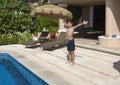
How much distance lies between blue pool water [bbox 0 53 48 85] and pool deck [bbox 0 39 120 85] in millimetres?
234

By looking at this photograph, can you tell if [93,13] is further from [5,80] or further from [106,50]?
[5,80]

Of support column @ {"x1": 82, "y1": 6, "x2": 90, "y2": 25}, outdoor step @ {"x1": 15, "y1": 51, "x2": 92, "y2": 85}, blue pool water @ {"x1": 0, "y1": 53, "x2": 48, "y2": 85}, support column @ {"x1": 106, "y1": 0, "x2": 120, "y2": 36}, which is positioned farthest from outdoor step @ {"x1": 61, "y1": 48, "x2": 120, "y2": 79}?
support column @ {"x1": 82, "y1": 6, "x2": 90, "y2": 25}

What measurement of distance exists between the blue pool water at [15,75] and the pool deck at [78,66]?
23 cm

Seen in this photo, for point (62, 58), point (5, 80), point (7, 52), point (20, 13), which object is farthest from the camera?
point (20, 13)

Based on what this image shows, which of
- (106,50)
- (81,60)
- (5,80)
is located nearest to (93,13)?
(106,50)

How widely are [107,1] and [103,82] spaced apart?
906 cm

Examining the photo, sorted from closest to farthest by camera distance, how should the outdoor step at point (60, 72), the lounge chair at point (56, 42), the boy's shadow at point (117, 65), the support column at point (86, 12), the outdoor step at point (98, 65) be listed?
the outdoor step at point (60, 72)
the outdoor step at point (98, 65)
the boy's shadow at point (117, 65)
the lounge chair at point (56, 42)
the support column at point (86, 12)

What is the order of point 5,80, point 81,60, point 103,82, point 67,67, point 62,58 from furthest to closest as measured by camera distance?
point 62,58, point 81,60, point 67,67, point 5,80, point 103,82

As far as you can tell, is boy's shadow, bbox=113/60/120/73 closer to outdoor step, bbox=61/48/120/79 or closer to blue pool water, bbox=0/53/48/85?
outdoor step, bbox=61/48/120/79

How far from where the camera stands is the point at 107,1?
16828 millimetres

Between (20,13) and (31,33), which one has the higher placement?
(20,13)

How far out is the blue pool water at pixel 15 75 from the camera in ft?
33.7

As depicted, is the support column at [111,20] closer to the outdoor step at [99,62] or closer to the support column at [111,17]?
the support column at [111,17]

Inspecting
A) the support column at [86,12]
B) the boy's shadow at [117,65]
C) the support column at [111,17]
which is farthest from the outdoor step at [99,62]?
the support column at [86,12]
